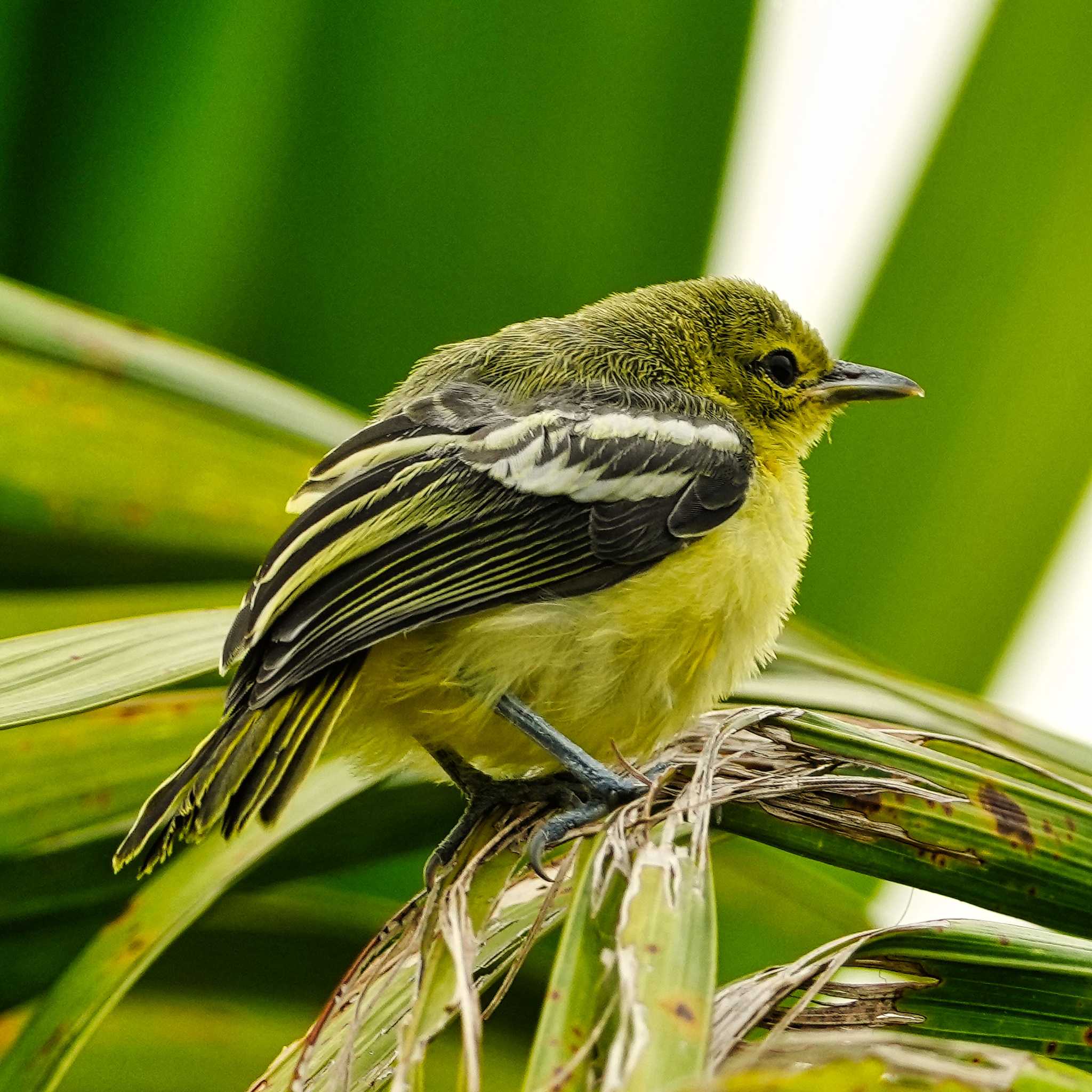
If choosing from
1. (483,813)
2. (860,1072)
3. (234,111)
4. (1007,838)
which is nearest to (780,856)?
(483,813)

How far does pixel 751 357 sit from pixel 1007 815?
1.42 meters

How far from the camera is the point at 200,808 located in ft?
5.16

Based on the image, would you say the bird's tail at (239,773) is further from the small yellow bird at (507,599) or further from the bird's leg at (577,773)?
the bird's leg at (577,773)

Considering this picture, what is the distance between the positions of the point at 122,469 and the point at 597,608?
29.0 inches

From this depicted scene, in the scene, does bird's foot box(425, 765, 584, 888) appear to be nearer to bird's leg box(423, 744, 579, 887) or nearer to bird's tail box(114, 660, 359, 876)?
bird's leg box(423, 744, 579, 887)

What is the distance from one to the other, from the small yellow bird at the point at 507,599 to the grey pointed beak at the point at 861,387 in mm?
357

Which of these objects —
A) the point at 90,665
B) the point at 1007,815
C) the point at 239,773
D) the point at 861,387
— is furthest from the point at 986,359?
the point at 90,665

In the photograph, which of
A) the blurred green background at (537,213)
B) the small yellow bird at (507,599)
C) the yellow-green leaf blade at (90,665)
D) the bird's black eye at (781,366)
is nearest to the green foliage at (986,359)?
the blurred green background at (537,213)

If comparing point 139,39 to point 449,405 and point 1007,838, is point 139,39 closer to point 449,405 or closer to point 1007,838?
point 449,405

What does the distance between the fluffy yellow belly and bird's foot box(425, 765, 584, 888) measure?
3 cm

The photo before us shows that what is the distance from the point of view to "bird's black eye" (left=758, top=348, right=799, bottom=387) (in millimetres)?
2543

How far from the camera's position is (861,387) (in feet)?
8.26

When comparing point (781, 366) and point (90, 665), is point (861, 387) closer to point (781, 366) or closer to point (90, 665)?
point (781, 366)

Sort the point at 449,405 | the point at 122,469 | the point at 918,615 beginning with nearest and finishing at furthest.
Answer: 1. the point at 122,469
2. the point at 449,405
3. the point at 918,615
